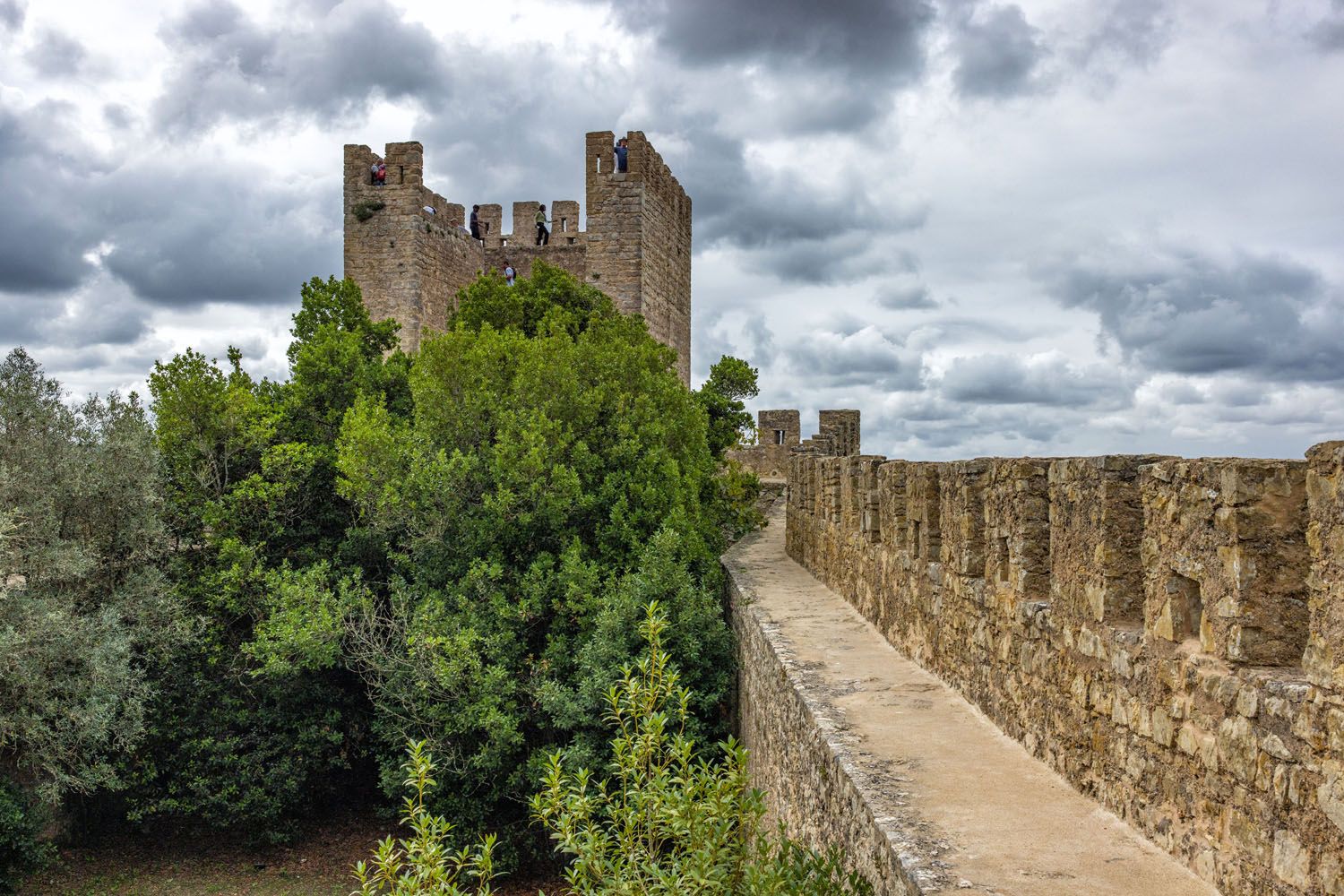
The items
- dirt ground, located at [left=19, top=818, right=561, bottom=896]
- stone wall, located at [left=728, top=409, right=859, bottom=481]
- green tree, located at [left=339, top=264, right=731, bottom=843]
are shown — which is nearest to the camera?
green tree, located at [left=339, top=264, right=731, bottom=843]

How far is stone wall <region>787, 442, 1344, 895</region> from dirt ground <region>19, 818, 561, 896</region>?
8310 mm

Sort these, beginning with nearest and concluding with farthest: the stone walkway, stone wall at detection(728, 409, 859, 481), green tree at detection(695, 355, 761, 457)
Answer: the stone walkway < green tree at detection(695, 355, 761, 457) < stone wall at detection(728, 409, 859, 481)

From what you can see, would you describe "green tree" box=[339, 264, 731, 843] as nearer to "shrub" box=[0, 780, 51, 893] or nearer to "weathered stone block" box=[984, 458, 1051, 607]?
"shrub" box=[0, 780, 51, 893]

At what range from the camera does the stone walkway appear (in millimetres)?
3184

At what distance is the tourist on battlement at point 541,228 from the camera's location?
950 inches

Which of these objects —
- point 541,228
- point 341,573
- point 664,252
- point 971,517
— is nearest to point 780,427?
point 664,252

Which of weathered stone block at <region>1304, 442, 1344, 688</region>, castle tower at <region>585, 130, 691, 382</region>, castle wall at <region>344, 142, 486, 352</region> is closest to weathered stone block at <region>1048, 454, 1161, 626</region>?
weathered stone block at <region>1304, 442, 1344, 688</region>

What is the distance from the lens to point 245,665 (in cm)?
1349

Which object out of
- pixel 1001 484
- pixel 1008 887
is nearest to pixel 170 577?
pixel 1001 484

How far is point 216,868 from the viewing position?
13297 mm

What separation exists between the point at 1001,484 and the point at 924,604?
1.70 metres

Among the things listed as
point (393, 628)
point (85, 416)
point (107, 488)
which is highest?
point (85, 416)

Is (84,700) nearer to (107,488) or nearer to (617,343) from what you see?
(107,488)

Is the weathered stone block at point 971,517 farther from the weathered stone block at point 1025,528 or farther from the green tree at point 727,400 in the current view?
the green tree at point 727,400
